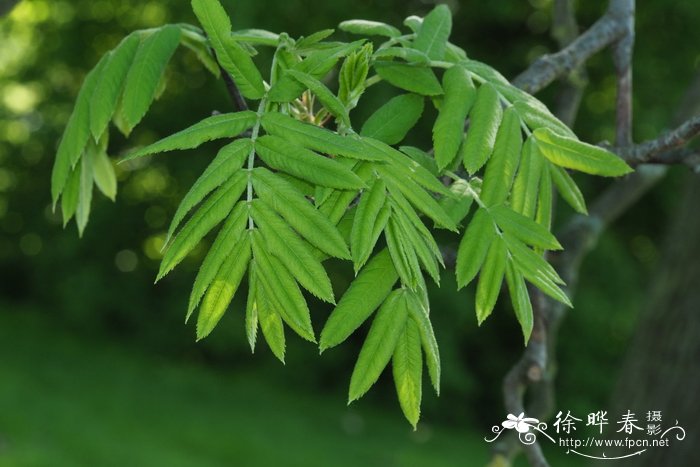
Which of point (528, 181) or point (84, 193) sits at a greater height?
point (84, 193)

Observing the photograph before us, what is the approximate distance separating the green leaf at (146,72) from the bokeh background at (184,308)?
17.9 ft

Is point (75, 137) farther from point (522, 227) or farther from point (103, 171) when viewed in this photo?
point (522, 227)

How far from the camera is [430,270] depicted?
1410 mm

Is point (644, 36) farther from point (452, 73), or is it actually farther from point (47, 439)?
point (452, 73)

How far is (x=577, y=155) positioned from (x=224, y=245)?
0.63 meters

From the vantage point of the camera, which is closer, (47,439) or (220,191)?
(220,191)

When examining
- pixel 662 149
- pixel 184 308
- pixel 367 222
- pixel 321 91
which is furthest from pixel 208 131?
pixel 184 308

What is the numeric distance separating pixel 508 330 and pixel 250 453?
12.4 ft

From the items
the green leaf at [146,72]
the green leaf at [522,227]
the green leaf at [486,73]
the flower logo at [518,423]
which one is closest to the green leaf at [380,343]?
the green leaf at [522,227]

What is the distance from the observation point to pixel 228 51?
1.57m

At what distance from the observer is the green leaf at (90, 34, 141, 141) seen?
69.9 inches

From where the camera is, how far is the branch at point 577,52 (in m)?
2.02

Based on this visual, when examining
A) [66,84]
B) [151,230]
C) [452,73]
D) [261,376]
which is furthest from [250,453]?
[452,73]

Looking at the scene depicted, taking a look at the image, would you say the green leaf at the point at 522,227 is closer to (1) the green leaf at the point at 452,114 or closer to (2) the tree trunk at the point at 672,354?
(1) the green leaf at the point at 452,114
